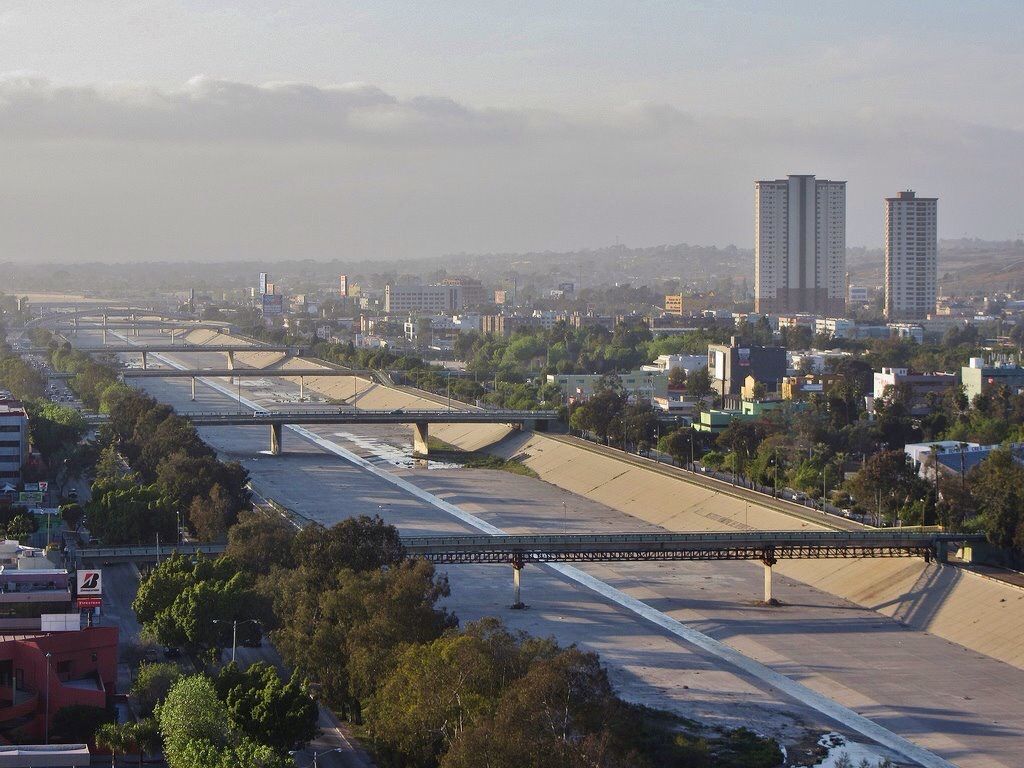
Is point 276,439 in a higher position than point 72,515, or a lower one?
lower

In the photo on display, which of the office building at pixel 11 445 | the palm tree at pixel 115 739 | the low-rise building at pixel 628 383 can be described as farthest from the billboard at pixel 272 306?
the palm tree at pixel 115 739

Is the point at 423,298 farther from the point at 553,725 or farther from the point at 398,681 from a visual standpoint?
the point at 553,725

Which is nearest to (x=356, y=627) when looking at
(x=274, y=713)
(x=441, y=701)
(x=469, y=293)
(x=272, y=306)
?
(x=274, y=713)

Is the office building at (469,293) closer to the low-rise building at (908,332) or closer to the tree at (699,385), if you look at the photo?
the low-rise building at (908,332)

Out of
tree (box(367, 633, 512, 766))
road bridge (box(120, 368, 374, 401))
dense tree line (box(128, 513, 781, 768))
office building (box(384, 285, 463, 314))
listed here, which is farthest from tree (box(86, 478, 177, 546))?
office building (box(384, 285, 463, 314))

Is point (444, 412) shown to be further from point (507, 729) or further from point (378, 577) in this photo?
point (507, 729)

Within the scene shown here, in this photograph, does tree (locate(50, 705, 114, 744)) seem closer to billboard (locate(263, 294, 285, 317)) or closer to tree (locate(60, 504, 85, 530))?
tree (locate(60, 504, 85, 530))
